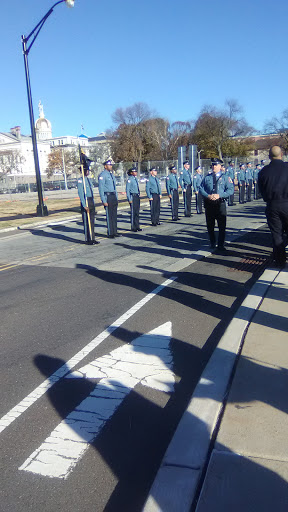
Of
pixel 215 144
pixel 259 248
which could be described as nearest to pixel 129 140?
pixel 215 144

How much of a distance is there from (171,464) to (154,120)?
268ft

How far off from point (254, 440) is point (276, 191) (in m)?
4.60

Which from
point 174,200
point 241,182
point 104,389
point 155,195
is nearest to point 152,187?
point 155,195

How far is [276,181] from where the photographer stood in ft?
21.8

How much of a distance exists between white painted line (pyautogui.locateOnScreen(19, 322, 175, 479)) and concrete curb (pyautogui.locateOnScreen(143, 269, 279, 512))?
1.28 feet

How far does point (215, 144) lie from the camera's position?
7000cm

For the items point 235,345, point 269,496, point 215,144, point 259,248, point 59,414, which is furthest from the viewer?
point 215,144

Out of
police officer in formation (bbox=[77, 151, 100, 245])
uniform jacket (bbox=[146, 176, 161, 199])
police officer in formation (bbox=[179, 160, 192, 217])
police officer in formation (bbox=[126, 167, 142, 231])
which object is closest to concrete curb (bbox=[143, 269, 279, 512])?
police officer in formation (bbox=[77, 151, 100, 245])

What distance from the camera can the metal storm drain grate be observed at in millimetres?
8180

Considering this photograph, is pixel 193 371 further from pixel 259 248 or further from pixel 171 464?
pixel 259 248

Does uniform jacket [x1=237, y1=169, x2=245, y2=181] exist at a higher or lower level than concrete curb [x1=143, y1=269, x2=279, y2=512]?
higher

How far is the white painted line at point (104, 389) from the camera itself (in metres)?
2.87

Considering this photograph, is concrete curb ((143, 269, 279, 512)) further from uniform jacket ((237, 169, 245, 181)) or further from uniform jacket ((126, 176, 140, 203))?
uniform jacket ((237, 169, 245, 181))

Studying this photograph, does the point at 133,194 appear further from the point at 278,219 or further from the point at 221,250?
the point at 278,219
